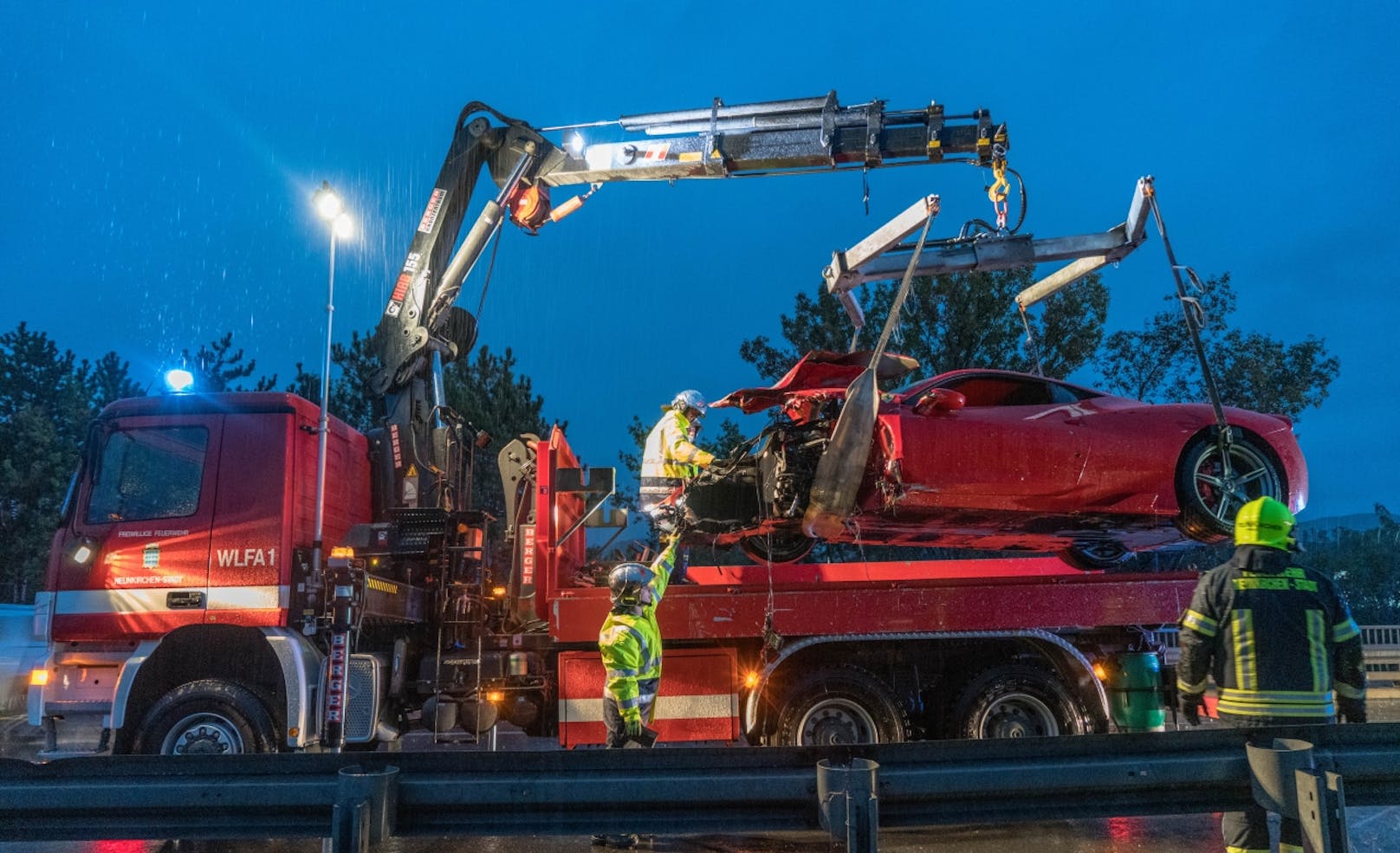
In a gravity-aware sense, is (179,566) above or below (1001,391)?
below

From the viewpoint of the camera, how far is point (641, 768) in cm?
306

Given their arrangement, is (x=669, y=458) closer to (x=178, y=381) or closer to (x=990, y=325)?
(x=178, y=381)

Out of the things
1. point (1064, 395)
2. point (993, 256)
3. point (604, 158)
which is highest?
point (604, 158)

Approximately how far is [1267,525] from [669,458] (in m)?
4.18

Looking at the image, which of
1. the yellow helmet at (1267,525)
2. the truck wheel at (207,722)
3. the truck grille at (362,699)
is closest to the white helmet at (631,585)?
the truck grille at (362,699)

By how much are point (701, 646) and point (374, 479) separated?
327 cm

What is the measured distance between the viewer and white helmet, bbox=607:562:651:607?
587cm

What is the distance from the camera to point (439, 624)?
733 centimetres

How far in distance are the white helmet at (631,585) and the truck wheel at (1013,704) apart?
2403 mm

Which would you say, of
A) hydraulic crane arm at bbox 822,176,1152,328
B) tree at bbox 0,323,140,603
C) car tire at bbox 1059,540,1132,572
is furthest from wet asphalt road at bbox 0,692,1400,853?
tree at bbox 0,323,140,603

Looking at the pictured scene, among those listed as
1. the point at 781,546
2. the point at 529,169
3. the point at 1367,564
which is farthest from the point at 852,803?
the point at 1367,564

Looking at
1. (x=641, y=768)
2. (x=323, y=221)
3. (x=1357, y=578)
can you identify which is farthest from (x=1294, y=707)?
(x=1357, y=578)

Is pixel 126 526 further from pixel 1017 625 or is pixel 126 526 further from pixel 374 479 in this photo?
pixel 1017 625

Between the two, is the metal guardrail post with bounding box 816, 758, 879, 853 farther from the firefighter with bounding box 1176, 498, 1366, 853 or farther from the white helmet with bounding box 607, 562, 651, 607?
the white helmet with bounding box 607, 562, 651, 607
